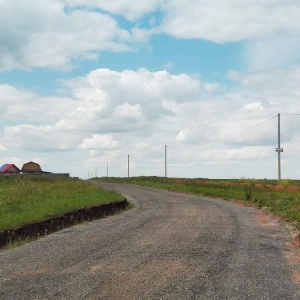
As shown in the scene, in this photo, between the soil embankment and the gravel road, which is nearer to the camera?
the gravel road

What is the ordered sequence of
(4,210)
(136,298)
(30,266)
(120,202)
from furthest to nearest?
(120,202), (4,210), (30,266), (136,298)

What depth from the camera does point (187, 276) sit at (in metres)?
9.97

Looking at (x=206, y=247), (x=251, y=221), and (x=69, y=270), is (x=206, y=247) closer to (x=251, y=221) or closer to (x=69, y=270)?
(x=69, y=270)

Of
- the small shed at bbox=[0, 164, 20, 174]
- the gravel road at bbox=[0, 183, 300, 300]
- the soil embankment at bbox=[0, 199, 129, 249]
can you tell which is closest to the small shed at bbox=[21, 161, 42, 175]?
the small shed at bbox=[0, 164, 20, 174]

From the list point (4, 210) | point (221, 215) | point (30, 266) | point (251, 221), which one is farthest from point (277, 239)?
point (4, 210)

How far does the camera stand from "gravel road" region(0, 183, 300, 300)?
880cm

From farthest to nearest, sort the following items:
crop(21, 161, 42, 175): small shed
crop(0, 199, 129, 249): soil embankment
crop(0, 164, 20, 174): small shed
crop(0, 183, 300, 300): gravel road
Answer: crop(21, 161, 42, 175): small shed → crop(0, 164, 20, 174): small shed → crop(0, 199, 129, 249): soil embankment → crop(0, 183, 300, 300): gravel road

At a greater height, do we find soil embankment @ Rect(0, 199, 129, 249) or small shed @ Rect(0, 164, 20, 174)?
small shed @ Rect(0, 164, 20, 174)

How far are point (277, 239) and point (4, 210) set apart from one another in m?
11.6

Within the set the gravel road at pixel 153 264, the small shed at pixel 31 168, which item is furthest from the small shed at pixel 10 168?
the gravel road at pixel 153 264

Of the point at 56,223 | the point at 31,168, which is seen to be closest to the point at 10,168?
the point at 31,168

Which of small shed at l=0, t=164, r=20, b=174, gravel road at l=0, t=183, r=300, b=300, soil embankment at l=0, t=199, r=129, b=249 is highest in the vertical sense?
small shed at l=0, t=164, r=20, b=174

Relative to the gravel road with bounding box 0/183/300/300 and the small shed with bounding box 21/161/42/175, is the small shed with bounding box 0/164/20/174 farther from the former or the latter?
the gravel road with bounding box 0/183/300/300

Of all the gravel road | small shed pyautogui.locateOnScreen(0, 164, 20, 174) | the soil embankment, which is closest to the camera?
the gravel road
